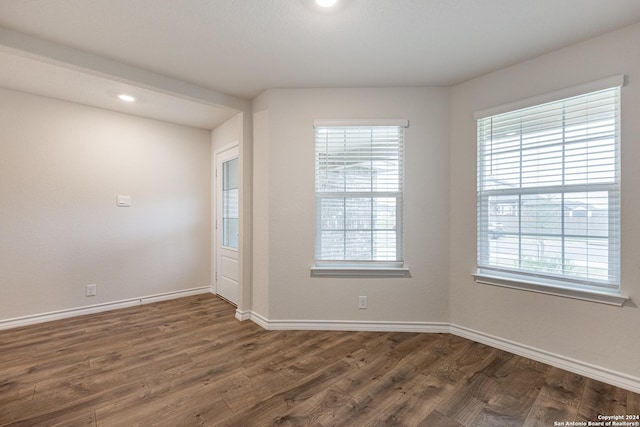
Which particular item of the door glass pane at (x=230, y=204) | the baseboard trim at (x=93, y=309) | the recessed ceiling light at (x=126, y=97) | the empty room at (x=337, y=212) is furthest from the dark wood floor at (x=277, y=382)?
the recessed ceiling light at (x=126, y=97)

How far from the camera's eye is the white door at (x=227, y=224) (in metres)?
3.71

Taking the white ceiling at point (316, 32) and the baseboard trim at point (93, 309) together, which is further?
the baseboard trim at point (93, 309)

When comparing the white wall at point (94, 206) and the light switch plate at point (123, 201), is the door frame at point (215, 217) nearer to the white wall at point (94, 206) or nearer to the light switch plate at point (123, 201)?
the white wall at point (94, 206)

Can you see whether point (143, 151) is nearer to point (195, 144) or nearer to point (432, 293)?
point (195, 144)

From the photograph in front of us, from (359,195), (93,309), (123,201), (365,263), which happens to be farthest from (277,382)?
(123,201)

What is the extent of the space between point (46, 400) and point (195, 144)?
3.20m

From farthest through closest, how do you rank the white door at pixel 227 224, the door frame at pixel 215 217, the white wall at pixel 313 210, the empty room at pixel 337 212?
1. the door frame at pixel 215 217
2. the white door at pixel 227 224
3. the white wall at pixel 313 210
4. the empty room at pixel 337 212

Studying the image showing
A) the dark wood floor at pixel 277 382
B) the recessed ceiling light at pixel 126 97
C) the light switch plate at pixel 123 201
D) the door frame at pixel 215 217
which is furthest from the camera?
the door frame at pixel 215 217

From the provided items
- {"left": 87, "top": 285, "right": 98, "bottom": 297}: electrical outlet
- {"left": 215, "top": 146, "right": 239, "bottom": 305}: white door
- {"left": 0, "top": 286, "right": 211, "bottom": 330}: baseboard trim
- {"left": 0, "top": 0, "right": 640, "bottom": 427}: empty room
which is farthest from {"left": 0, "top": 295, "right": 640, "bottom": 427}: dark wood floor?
{"left": 215, "top": 146, "right": 239, "bottom": 305}: white door

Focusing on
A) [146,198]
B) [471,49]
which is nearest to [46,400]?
[146,198]

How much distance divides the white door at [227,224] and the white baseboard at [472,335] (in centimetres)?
76

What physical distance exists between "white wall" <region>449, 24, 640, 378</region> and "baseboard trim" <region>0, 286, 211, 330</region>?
3.53 meters

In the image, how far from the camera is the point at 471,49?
217 centimetres

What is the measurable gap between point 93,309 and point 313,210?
9.59 feet
